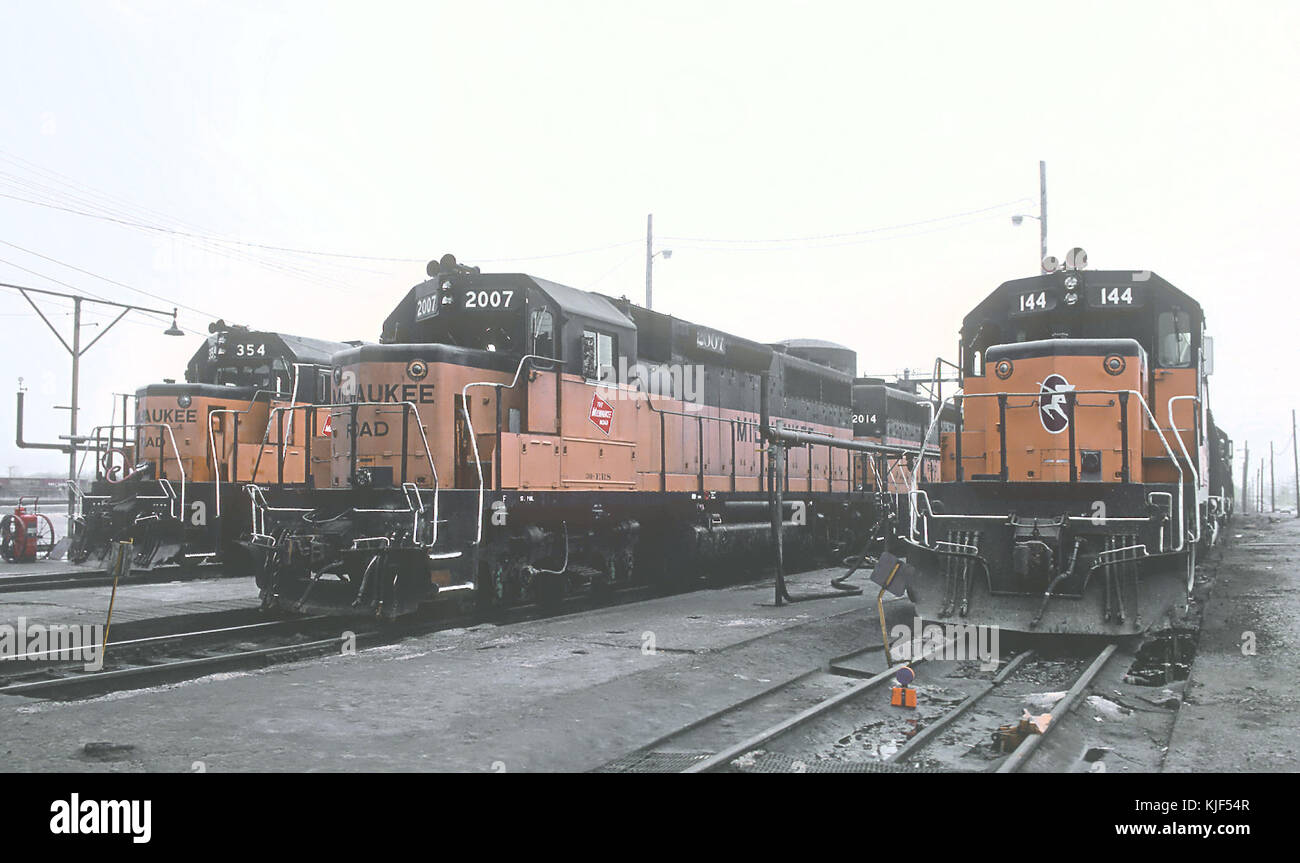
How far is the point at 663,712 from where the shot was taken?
629cm

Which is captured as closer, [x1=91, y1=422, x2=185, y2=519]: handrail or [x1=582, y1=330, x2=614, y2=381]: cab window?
[x1=582, y1=330, x2=614, y2=381]: cab window

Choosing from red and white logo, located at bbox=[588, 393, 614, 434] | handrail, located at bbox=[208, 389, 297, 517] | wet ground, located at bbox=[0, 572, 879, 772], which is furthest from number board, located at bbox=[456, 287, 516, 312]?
handrail, located at bbox=[208, 389, 297, 517]

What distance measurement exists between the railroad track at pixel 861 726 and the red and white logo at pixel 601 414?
177 inches

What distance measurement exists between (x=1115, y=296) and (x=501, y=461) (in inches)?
264

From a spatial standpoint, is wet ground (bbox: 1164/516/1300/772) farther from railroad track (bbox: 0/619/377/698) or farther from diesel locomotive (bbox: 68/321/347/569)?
diesel locomotive (bbox: 68/321/347/569)

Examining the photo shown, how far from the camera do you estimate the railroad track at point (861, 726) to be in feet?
16.9

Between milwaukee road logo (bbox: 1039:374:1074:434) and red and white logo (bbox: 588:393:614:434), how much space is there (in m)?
4.99

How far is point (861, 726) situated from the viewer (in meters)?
6.10

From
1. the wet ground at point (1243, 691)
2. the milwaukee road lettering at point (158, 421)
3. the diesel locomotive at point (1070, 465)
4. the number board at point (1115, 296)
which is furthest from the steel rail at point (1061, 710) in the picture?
the milwaukee road lettering at point (158, 421)

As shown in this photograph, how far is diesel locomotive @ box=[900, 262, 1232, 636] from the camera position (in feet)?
26.0

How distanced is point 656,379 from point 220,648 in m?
6.38

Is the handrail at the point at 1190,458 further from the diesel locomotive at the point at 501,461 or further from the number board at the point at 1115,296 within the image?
the diesel locomotive at the point at 501,461
